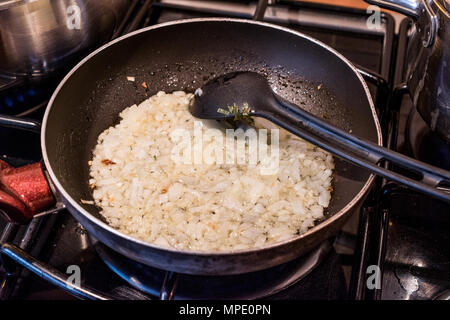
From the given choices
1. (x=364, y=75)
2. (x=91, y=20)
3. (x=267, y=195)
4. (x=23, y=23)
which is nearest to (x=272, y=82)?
(x=364, y=75)

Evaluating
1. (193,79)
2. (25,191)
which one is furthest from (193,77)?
(25,191)

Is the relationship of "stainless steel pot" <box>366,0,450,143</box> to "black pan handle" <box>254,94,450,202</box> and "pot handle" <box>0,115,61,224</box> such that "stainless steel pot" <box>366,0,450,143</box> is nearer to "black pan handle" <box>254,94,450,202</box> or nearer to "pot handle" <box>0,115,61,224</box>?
"black pan handle" <box>254,94,450,202</box>

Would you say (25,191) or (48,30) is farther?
(48,30)

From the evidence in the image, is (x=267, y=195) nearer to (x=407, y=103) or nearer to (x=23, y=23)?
(x=407, y=103)

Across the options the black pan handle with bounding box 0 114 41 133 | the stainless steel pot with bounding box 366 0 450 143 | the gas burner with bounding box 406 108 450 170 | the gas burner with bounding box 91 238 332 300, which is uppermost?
the stainless steel pot with bounding box 366 0 450 143

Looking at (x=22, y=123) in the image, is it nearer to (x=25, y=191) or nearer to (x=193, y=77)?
(x=25, y=191)

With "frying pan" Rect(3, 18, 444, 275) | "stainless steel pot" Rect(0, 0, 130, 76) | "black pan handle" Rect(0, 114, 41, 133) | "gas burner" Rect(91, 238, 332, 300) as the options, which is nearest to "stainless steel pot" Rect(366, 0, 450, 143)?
"frying pan" Rect(3, 18, 444, 275)
